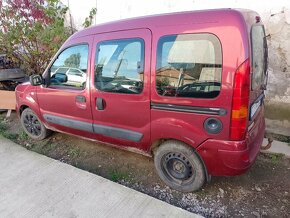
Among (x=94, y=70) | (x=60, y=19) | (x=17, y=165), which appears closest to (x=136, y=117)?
(x=94, y=70)

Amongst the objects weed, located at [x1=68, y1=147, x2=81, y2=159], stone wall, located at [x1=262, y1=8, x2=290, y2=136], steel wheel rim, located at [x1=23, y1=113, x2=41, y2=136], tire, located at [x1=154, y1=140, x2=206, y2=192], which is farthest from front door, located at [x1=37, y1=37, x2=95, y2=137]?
stone wall, located at [x1=262, y1=8, x2=290, y2=136]

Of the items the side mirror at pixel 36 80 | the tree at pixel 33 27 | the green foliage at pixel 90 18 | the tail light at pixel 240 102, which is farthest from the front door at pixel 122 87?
the tree at pixel 33 27

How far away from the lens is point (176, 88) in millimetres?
2596

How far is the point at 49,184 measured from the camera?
3090 millimetres

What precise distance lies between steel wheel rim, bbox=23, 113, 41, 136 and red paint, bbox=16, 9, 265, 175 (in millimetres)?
1067

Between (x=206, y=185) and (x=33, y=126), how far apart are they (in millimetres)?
2832

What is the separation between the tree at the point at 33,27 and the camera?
5.58m

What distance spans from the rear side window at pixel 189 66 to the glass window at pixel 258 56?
1.20 feet

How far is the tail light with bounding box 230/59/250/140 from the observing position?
2254 millimetres

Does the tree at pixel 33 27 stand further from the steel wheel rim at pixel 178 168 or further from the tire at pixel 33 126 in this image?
the steel wheel rim at pixel 178 168

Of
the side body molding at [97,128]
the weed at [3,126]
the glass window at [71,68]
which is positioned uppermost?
the glass window at [71,68]

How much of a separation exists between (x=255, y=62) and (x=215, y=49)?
0.44m

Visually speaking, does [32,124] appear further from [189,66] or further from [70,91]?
[189,66]

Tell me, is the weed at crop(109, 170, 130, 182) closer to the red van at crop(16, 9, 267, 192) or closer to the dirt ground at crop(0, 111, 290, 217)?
the dirt ground at crop(0, 111, 290, 217)
